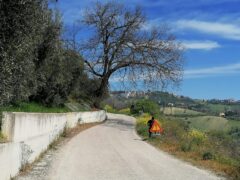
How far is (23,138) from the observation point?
1931 cm

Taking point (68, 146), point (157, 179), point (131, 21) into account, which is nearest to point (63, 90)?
point (68, 146)

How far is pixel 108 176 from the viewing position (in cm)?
1520

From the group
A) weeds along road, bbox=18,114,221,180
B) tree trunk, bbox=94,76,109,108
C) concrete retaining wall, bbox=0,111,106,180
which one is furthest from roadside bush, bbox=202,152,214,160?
tree trunk, bbox=94,76,109,108

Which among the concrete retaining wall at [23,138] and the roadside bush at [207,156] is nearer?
the concrete retaining wall at [23,138]

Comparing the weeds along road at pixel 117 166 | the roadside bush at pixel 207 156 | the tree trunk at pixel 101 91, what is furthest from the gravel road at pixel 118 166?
the tree trunk at pixel 101 91

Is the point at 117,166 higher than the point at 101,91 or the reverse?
the reverse

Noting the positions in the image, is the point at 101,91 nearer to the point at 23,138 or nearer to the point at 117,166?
the point at 23,138

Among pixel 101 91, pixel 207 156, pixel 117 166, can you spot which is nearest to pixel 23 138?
pixel 117 166

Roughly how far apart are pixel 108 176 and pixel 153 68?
3772cm

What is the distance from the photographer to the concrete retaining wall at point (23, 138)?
12.7m

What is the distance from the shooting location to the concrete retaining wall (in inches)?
500

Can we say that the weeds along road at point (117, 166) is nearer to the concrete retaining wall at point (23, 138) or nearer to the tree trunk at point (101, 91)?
the concrete retaining wall at point (23, 138)

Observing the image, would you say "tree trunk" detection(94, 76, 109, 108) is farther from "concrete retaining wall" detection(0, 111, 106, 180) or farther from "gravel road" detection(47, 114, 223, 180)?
"gravel road" detection(47, 114, 223, 180)

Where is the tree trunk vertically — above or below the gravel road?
above
